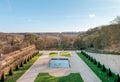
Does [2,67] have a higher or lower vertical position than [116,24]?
lower

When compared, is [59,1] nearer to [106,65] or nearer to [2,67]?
[106,65]

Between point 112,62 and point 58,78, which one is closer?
point 58,78

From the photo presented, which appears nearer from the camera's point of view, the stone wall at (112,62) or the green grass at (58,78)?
the green grass at (58,78)

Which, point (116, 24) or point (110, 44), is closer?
point (116, 24)

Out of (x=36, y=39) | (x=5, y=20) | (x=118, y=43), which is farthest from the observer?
(x=36, y=39)

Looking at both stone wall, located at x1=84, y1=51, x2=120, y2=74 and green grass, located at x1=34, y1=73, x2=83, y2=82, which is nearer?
green grass, located at x1=34, y1=73, x2=83, y2=82

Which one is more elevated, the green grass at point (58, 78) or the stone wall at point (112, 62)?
the stone wall at point (112, 62)

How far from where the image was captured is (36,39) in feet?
141

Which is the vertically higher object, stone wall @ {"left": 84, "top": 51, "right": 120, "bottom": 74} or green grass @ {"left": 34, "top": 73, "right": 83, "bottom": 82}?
stone wall @ {"left": 84, "top": 51, "right": 120, "bottom": 74}

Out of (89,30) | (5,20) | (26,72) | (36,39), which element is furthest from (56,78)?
(89,30)

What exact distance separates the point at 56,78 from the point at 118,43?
11514 millimetres

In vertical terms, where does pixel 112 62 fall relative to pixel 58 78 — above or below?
above

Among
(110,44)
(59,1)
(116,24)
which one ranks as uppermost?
(59,1)

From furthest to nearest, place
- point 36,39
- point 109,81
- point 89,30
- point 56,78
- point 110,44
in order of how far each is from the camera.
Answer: point 89,30, point 36,39, point 110,44, point 56,78, point 109,81
